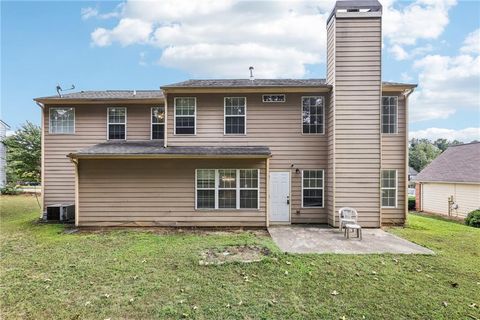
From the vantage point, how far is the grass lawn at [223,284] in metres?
3.92

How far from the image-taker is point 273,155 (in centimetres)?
1009

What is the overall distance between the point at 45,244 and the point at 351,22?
1229 centimetres

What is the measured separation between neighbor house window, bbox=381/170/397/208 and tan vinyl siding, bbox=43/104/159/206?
999cm

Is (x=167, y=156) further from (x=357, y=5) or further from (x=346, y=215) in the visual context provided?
(x=357, y=5)

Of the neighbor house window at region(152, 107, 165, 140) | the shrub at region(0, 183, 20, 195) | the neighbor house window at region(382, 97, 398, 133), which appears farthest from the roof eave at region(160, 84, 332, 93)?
the shrub at region(0, 183, 20, 195)

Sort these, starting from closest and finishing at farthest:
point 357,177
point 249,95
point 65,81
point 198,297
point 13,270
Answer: point 198,297 → point 13,270 → point 357,177 → point 249,95 → point 65,81

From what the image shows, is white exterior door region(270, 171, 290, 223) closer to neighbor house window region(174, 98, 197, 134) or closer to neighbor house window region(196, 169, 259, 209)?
neighbor house window region(196, 169, 259, 209)

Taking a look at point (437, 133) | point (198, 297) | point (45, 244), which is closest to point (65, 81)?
point (45, 244)

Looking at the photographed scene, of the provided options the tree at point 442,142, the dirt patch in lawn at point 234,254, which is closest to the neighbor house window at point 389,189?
the dirt patch in lawn at point 234,254

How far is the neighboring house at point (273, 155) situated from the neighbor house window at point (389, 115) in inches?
1.4

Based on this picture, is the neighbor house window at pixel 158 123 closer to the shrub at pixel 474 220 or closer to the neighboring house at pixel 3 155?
the shrub at pixel 474 220

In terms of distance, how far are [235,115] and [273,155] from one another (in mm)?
2163

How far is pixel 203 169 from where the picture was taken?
31.9ft

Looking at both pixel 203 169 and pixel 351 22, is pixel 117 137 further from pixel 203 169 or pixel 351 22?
pixel 351 22
